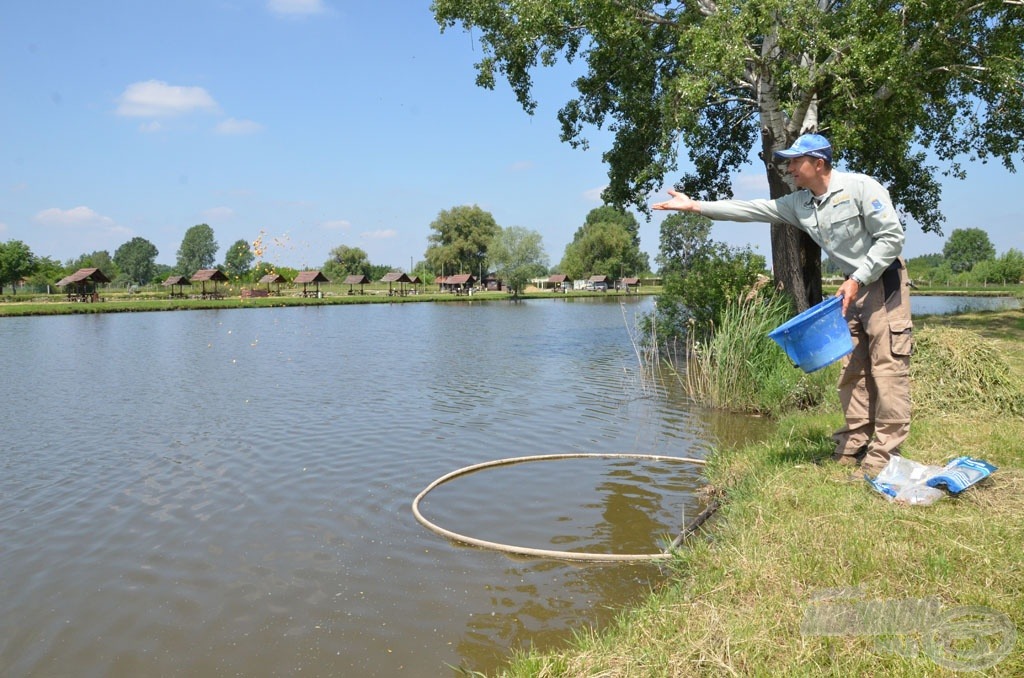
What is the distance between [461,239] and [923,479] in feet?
356

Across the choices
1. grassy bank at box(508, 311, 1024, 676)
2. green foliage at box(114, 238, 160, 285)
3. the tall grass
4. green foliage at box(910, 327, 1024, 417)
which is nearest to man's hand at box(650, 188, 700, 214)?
grassy bank at box(508, 311, 1024, 676)

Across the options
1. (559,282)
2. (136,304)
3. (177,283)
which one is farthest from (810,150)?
(559,282)

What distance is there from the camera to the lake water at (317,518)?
4.68 meters

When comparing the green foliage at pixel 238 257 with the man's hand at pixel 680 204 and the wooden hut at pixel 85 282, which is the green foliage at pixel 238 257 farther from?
the man's hand at pixel 680 204

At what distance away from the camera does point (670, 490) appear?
7.58m

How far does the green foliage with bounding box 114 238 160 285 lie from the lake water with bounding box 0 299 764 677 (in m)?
178

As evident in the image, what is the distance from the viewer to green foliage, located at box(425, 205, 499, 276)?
111062 mm

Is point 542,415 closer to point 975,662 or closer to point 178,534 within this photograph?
point 178,534

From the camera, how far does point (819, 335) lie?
16.7ft

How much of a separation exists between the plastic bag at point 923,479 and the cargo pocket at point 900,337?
77 centimetres

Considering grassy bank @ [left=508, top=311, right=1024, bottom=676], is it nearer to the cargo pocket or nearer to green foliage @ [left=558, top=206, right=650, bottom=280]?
the cargo pocket

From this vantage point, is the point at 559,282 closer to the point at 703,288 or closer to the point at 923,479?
the point at 703,288

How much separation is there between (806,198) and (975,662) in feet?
11.6

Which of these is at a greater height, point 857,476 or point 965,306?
point 965,306
